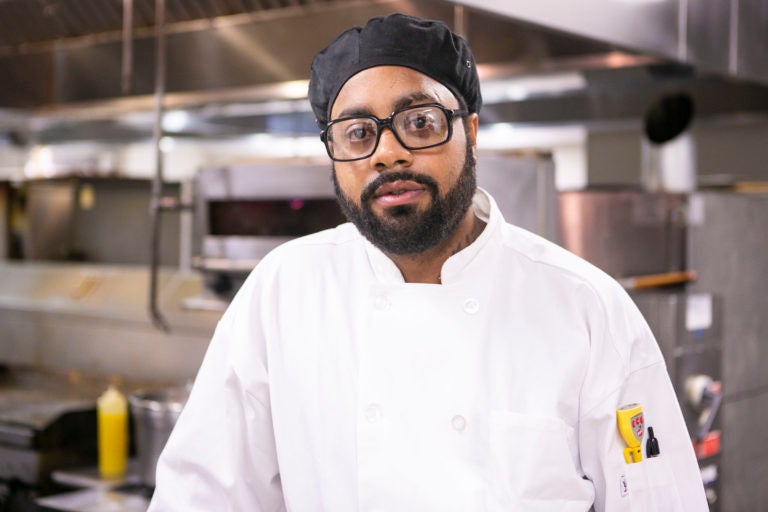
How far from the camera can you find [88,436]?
110 inches

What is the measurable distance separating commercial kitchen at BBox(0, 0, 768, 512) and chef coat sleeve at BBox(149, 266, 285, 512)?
910 mm

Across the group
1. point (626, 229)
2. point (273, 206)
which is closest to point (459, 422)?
point (273, 206)

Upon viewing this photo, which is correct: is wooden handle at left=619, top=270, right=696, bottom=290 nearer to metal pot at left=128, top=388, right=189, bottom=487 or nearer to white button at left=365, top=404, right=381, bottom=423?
metal pot at left=128, top=388, right=189, bottom=487

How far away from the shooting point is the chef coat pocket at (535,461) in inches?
52.0

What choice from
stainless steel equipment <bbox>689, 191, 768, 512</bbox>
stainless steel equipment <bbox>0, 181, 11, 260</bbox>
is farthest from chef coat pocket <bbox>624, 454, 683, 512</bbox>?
stainless steel equipment <bbox>0, 181, 11, 260</bbox>

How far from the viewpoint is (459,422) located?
53.5 inches

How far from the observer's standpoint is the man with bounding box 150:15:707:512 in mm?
1339

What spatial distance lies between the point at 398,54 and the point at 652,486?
72 centimetres

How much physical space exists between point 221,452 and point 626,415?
609mm

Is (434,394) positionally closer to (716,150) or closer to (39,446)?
(39,446)

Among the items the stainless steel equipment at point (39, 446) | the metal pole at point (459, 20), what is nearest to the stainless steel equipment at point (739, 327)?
the metal pole at point (459, 20)

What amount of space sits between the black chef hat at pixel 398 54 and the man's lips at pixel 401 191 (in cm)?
17

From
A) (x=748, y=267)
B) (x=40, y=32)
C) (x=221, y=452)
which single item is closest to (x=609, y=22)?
(x=748, y=267)

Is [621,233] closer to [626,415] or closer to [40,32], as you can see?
[626,415]
